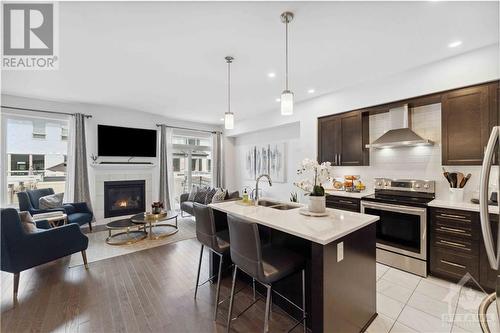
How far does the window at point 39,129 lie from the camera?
457 cm

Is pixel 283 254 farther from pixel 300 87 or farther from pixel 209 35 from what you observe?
pixel 300 87

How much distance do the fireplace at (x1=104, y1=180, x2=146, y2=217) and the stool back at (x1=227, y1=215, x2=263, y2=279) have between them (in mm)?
4733

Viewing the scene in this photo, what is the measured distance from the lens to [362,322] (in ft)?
6.14

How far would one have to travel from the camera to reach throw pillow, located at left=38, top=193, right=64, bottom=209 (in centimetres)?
395

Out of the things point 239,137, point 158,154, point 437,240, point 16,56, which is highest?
point 16,56

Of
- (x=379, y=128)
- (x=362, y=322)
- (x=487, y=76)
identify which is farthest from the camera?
(x=379, y=128)

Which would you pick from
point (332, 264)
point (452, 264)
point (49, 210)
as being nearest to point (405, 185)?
point (452, 264)

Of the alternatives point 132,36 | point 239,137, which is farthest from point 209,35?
point 239,137

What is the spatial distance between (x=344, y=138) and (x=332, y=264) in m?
2.99

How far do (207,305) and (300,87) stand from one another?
3553 millimetres

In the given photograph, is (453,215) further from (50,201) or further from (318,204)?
(50,201)

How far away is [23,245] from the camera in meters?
2.37

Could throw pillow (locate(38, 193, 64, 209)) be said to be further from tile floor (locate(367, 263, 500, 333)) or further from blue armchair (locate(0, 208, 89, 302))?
tile floor (locate(367, 263, 500, 333))

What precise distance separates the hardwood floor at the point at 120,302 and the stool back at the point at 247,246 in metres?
0.68
